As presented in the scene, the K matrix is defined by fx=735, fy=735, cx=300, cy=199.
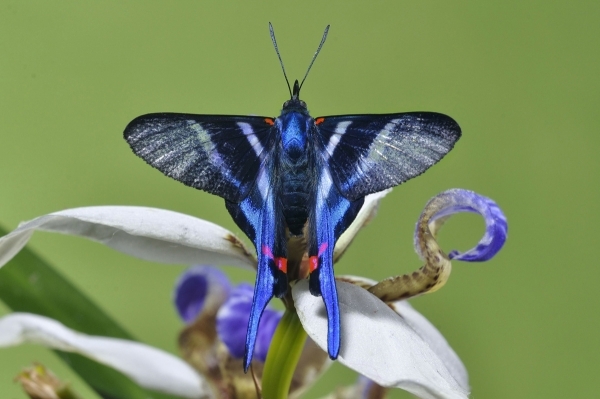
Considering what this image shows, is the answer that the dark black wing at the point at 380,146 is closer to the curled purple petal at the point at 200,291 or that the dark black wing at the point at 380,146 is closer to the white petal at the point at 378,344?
the white petal at the point at 378,344

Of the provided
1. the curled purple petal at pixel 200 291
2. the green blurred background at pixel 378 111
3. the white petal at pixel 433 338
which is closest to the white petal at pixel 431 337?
the white petal at pixel 433 338

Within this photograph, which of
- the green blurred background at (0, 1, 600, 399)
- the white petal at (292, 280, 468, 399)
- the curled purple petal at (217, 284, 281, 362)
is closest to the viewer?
the white petal at (292, 280, 468, 399)

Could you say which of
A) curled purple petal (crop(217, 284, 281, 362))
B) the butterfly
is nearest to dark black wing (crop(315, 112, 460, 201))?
the butterfly

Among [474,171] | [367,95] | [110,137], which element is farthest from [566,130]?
[110,137]

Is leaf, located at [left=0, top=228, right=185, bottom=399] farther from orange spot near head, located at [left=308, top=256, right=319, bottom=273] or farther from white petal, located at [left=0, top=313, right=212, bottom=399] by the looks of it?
orange spot near head, located at [left=308, top=256, right=319, bottom=273]

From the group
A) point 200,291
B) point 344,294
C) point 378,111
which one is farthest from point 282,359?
point 378,111
